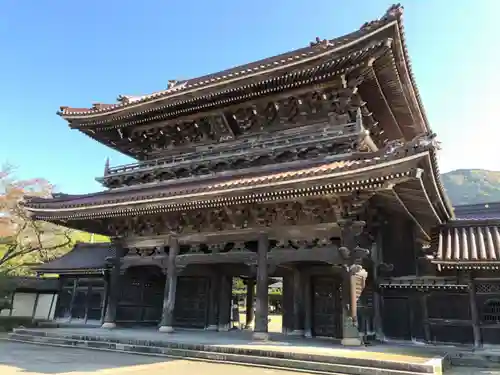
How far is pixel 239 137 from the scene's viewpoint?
1623 centimetres

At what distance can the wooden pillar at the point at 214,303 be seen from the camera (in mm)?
17094

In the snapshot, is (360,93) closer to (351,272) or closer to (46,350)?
(351,272)

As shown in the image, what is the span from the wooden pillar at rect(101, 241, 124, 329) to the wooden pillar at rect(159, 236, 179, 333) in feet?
9.16

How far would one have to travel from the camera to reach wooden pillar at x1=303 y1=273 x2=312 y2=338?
14.5 meters

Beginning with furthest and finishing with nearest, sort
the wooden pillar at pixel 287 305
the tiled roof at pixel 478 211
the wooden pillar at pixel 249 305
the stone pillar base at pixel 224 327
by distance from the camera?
the wooden pillar at pixel 249 305
the tiled roof at pixel 478 211
the stone pillar base at pixel 224 327
the wooden pillar at pixel 287 305

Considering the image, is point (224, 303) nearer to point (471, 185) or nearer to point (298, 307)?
point (298, 307)

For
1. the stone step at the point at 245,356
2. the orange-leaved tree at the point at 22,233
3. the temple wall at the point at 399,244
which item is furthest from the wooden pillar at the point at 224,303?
the orange-leaved tree at the point at 22,233

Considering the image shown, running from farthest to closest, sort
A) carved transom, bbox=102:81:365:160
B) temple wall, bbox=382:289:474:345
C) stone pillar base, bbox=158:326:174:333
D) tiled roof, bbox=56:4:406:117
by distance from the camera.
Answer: stone pillar base, bbox=158:326:174:333
carved transom, bbox=102:81:365:160
temple wall, bbox=382:289:474:345
tiled roof, bbox=56:4:406:117

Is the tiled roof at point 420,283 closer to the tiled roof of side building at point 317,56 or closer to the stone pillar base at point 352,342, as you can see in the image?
the stone pillar base at point 352,342

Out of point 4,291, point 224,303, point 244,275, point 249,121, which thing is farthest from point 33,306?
point 249,121

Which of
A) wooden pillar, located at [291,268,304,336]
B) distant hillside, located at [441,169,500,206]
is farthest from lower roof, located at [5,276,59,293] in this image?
distant hillside, located at [441,169,500,206]

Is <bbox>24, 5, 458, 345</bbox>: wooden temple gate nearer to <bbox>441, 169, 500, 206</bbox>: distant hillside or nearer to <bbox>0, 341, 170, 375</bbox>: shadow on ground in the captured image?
<bbox>0, 341, 170, 375</bbox>: shadow on ground

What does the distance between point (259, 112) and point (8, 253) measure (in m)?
24.8

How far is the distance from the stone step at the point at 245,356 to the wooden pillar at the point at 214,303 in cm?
529
